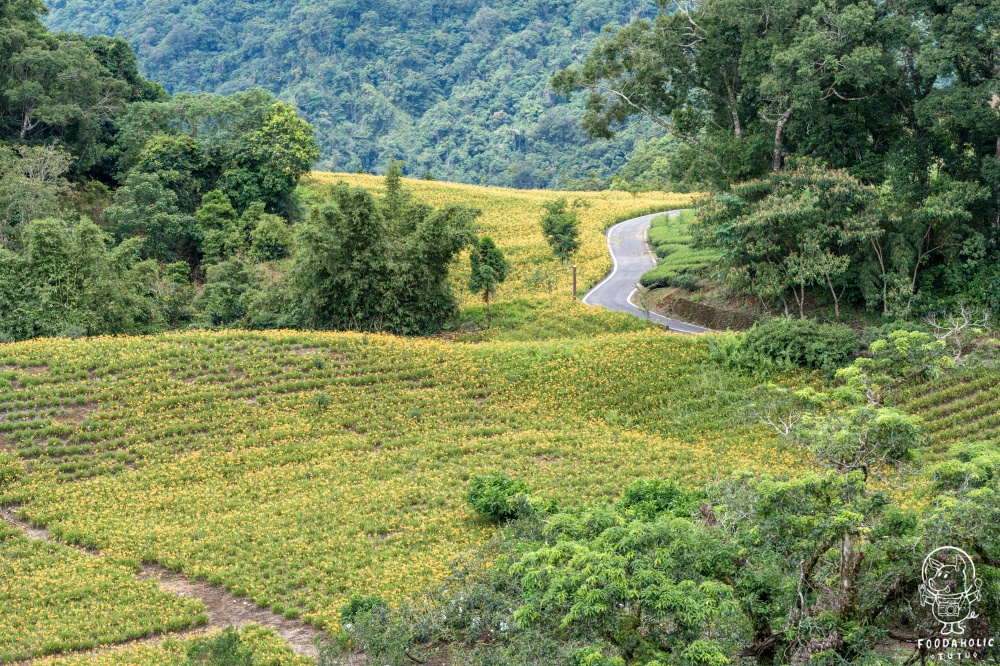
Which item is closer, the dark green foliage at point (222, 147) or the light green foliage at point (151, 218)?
the light green foliage at point (151, 218)

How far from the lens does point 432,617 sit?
1650 cm

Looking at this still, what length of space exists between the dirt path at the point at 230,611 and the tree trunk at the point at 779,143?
26328 mm

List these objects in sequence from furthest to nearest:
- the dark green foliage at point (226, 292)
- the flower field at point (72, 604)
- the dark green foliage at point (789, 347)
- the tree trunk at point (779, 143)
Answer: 1. the dark green foliage at point (226, 292)
2. the tree trunk at point (779, 143)
3. the dark green foliage at point (789, 347)
4. the flower field at point (72, 604)

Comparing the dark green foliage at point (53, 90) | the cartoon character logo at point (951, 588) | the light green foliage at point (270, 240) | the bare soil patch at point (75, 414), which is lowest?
the cartoon character logo at point (951, 588)

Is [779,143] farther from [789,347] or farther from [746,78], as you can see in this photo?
[789,347]

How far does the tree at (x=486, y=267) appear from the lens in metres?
38.9

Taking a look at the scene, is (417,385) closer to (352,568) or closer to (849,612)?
(352,568)

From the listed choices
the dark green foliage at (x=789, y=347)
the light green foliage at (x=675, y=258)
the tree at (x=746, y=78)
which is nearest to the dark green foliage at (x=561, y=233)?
the light green foliage at (x=675, y=258)

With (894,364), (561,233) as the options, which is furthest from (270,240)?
(894,364)

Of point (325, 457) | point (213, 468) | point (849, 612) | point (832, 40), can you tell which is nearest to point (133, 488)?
point (213, 468)

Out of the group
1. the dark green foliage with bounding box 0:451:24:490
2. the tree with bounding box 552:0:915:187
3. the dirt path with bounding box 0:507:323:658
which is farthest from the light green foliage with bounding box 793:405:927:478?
the tree with bounding box 552:0:915:187

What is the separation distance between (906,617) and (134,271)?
3408cm

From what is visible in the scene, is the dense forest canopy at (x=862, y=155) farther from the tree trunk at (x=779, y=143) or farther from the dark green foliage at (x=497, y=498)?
the dark green foliage at (x=497, y=498)

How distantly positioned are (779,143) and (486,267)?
13015 millimetres
